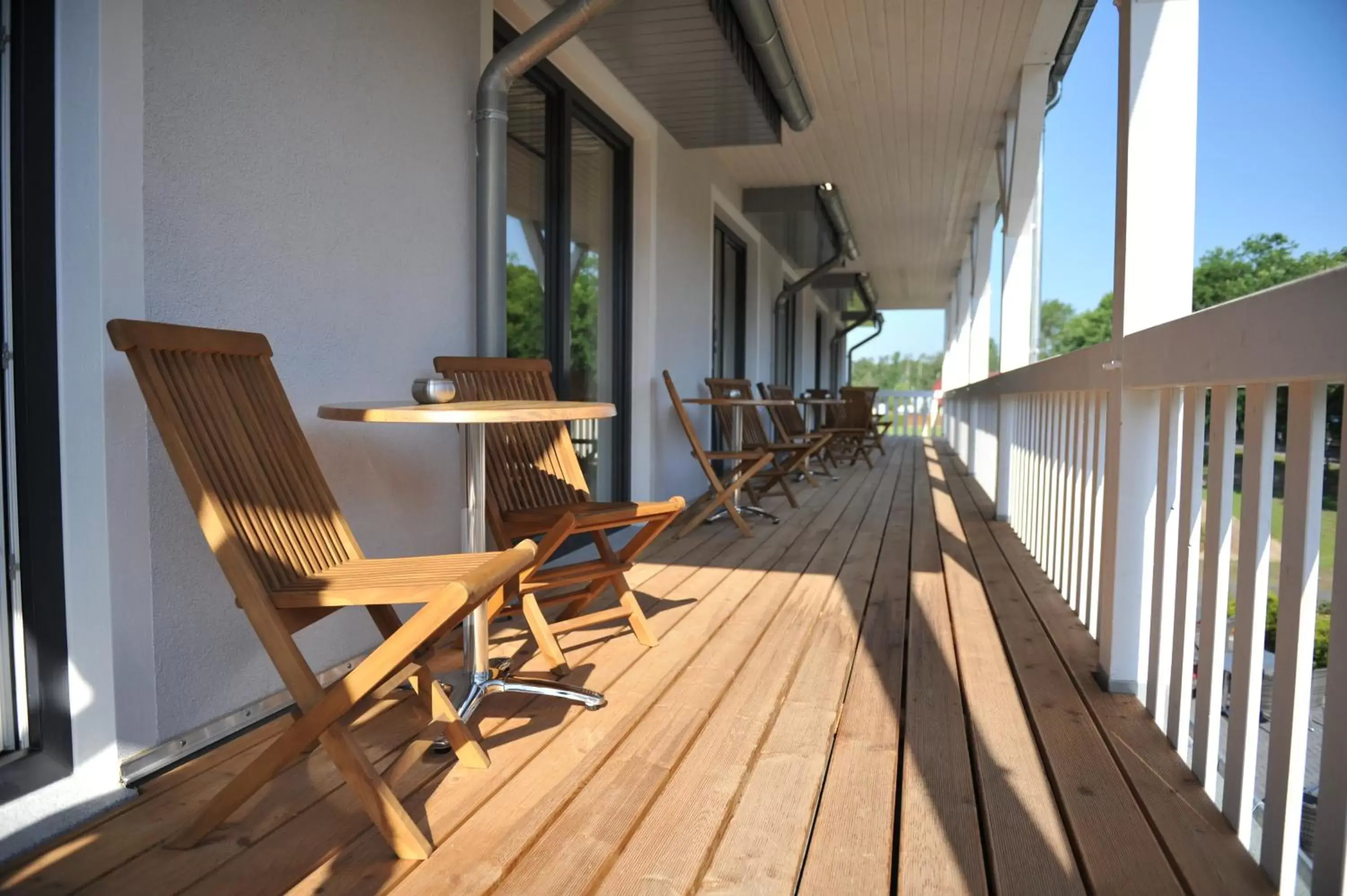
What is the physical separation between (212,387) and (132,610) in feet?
1.36

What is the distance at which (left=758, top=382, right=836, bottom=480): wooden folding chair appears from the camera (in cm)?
593

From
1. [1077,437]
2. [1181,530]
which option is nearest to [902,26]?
[1077,437]

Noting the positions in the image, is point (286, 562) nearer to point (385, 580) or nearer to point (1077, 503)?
point (385, 580)

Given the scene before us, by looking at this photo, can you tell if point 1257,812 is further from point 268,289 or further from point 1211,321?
point 268,289

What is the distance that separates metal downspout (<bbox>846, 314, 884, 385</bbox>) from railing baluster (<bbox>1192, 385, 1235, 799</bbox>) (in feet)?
48.8

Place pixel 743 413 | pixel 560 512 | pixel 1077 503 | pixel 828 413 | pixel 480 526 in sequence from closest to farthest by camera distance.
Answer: pixel 480 526 < pixel 560 512 < pixel 1077 503 < pixel 743 413 < pixel 828 413

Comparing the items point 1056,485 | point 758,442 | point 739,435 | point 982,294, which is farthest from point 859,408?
point 1056,485

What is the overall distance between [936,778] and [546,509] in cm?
123

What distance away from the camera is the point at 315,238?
6.81 feet

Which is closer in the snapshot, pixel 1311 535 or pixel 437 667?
pixel 1311 535

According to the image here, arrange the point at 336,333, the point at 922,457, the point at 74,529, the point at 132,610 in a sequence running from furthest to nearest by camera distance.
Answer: the point at 922,457 < the point at 336,333 < the point at 132,610 < the point at 74,529

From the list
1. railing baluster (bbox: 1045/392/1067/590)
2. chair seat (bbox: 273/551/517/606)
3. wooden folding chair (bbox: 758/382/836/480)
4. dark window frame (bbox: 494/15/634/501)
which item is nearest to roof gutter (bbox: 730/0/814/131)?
dark window frame (bbox: 494/15/634/501)

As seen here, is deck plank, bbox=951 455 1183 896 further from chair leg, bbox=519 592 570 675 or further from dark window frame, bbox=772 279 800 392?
dark window frame, bbox=772 279 800 392

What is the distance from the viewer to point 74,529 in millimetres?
1470
